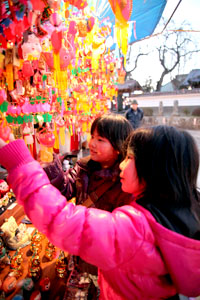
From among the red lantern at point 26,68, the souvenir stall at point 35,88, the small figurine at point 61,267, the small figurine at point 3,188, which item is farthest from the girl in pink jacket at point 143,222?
the small figurine at point 3,188

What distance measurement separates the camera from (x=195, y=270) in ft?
1.70

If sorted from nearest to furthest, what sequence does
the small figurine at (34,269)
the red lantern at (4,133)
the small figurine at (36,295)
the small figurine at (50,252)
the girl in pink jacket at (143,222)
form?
1. the girl in pink jacket at (143,222)
2. the red lantern at (4,133)
3. the small figurine at (36,295)
4. the small figurine at (34,269)
5. the small figurine at (50,252)

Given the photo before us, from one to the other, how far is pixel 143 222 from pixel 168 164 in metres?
0.19

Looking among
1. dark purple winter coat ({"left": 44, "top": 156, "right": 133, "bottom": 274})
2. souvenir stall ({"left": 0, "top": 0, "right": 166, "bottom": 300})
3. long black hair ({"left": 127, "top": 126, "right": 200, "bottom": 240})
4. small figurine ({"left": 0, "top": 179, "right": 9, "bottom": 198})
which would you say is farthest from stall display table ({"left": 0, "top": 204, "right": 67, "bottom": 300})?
long black hair ({"left": 127, "top": 126, "right": 200, "bottom": 240})

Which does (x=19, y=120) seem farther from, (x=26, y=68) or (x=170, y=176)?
A: (x=170, y=176)

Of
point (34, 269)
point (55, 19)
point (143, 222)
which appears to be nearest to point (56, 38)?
point (55, 19)

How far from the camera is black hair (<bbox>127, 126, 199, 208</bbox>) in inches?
21.5

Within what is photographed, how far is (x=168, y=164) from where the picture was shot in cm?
54

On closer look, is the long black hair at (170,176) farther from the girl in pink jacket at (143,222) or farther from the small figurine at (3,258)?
the small figurine at (3,258)

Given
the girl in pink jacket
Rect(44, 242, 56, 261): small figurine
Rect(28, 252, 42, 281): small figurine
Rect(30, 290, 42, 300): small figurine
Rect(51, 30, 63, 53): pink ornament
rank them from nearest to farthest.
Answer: the girl in pink jacket < Rect(51, 30, 63, 53): pink ornament < Rect(30, 290, 42, 300): small figurine < Rect(28, 252, 42, 281): small figurine < Rect(44, 242, 56, 261): small figurine

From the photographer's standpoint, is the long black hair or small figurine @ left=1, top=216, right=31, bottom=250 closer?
the long black hair

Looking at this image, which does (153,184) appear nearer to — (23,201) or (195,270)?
(195,270)

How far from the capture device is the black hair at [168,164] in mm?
546

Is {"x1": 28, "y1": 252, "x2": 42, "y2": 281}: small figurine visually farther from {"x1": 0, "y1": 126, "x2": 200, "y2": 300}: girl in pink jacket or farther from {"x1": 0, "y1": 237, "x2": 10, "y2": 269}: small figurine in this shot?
{"x1": 0, "y1": 126, "x2": 200, "y2": 300}: girl in pink jacket
